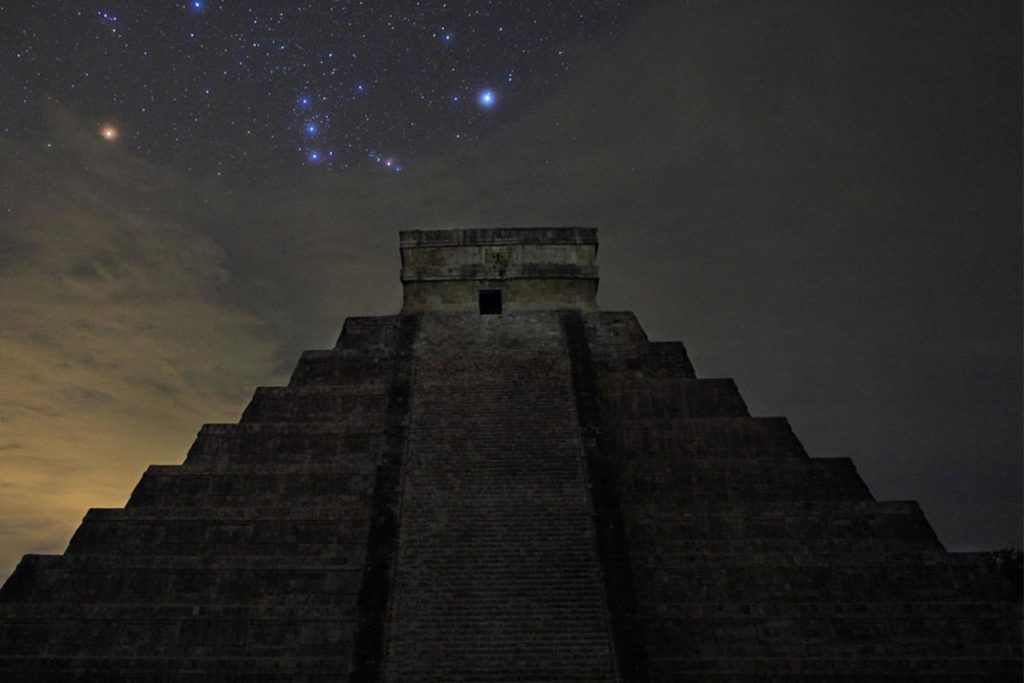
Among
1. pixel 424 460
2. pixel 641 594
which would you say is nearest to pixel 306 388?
pixel 424 460

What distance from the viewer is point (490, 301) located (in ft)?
61.4

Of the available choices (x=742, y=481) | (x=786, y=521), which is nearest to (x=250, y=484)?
(x=742, y=481)

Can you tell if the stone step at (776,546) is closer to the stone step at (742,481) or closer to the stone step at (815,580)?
the stone step at (815,580)

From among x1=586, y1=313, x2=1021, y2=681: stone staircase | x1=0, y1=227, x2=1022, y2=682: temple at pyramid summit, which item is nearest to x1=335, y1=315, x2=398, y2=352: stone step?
x1=0, y1=227, x2=1022, y2=682: temple at pyramid summit

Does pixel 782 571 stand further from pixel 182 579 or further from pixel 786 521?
pixel 182 579

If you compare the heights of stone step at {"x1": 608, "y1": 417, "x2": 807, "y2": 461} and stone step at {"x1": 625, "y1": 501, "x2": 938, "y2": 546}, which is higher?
stone step at {"x1": 608, "y1": 417, "x2": 807, "y2": 461}

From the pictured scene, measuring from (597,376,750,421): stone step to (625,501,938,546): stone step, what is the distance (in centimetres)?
233

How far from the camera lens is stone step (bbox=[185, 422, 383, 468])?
44.0 ft

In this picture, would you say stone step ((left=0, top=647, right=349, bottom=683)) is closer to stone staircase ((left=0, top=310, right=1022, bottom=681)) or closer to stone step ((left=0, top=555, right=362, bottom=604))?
stone staircase ((left=0, top=310, right=1022, bottom=681))

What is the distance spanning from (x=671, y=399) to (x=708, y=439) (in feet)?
4.08

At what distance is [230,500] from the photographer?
500 inches

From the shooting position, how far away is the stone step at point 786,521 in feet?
39.0

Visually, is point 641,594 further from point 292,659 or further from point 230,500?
point 230,500

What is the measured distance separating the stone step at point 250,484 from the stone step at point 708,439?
503 cm
